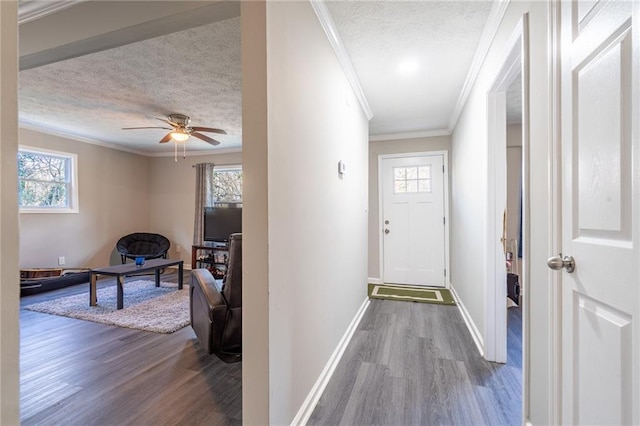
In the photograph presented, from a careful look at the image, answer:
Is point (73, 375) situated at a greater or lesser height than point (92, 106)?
lesser

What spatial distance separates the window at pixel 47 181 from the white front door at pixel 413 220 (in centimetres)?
→ 527

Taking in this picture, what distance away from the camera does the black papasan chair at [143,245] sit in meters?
5.20

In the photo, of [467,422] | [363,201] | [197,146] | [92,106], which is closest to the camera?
[467,422]

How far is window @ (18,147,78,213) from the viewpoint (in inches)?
167

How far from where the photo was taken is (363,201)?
10.6ft

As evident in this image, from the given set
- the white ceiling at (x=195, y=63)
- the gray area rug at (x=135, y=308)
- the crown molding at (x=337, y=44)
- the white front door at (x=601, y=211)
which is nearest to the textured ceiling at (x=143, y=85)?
the white ceiling at (x=195, y=63)

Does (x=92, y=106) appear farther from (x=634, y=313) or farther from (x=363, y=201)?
(x=634, y=313)

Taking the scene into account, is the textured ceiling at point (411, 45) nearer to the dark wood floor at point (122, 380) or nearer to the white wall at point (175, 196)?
the dark wood floor at point (122, 380)

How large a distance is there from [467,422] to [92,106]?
485 cm

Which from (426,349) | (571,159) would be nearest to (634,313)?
(571,159)

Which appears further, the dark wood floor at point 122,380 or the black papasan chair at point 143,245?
the black papasan chair at point 143,245

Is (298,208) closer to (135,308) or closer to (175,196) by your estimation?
(135,308)

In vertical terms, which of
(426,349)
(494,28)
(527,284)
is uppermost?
(494,28)

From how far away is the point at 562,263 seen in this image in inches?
40.2
